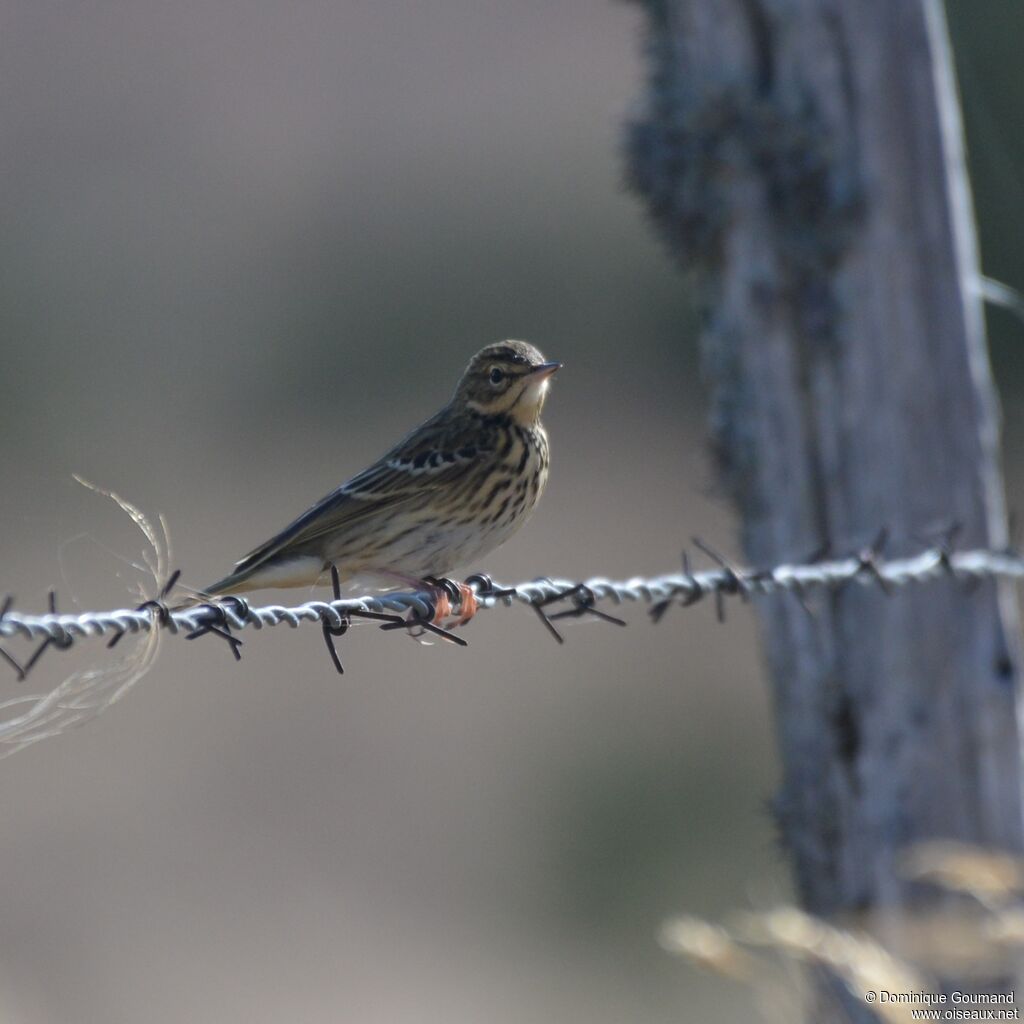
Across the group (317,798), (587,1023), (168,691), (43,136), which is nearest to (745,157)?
(587,1023)

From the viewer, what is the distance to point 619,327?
25.6 m

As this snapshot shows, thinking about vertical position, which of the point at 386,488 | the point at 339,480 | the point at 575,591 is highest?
the point at 339,480

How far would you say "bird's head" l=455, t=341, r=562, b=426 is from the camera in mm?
6133

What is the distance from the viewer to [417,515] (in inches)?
226

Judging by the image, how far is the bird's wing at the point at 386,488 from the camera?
5699mm

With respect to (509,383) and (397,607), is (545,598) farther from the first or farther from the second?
(509,383)

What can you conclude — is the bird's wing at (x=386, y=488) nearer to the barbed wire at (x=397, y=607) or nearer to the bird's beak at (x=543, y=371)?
the bird's beak at (x=543, y=371)

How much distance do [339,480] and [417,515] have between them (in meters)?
14.0

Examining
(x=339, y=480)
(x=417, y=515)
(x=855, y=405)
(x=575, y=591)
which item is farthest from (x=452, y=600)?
(x=339, y=480)

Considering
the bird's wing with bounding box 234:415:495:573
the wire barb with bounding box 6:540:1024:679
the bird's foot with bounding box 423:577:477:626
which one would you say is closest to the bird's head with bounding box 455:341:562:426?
the bird's wing with bounding box 234:415:495:573

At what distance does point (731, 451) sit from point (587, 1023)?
7.49 metres

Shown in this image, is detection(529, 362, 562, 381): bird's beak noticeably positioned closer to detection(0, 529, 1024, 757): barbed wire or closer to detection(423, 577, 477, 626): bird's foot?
detection(0, 529, 1024, 757): barbed wire

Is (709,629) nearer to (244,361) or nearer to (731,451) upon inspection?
(244,361)

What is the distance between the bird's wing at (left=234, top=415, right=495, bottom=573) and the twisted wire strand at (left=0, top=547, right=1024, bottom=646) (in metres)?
0.59
